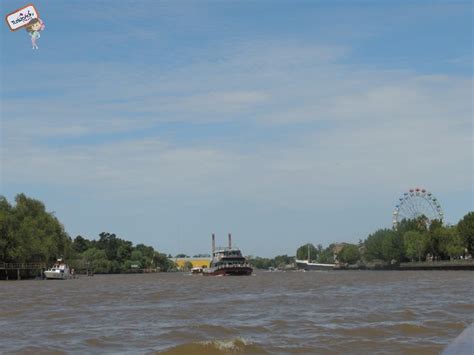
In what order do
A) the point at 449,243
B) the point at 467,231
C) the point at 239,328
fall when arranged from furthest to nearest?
1. the point at 449,243
2. the point at 467,231
3. the point at 239,328

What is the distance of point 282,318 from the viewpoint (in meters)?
25.0

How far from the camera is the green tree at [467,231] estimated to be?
143 metres

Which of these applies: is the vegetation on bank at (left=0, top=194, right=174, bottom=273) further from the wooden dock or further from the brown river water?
the brown river water

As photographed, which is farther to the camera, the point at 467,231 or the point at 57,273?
the point at 467,231

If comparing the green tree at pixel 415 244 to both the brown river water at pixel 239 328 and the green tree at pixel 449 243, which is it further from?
the brown river water at pixel 239 328

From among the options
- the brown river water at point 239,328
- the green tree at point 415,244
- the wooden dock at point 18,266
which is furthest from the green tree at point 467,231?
the brown river water at point 239,328

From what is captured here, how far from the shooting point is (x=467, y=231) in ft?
472

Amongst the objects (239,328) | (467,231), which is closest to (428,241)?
(467,231)

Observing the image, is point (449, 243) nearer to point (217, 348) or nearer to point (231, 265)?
point (231, 265)

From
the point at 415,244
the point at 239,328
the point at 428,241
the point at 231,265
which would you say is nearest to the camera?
the point at 239,328

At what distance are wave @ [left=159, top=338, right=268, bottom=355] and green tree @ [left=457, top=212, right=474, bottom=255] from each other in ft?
436

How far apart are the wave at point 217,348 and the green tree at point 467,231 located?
133m

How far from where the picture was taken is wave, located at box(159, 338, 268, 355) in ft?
55.5

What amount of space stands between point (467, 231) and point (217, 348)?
442 ft
